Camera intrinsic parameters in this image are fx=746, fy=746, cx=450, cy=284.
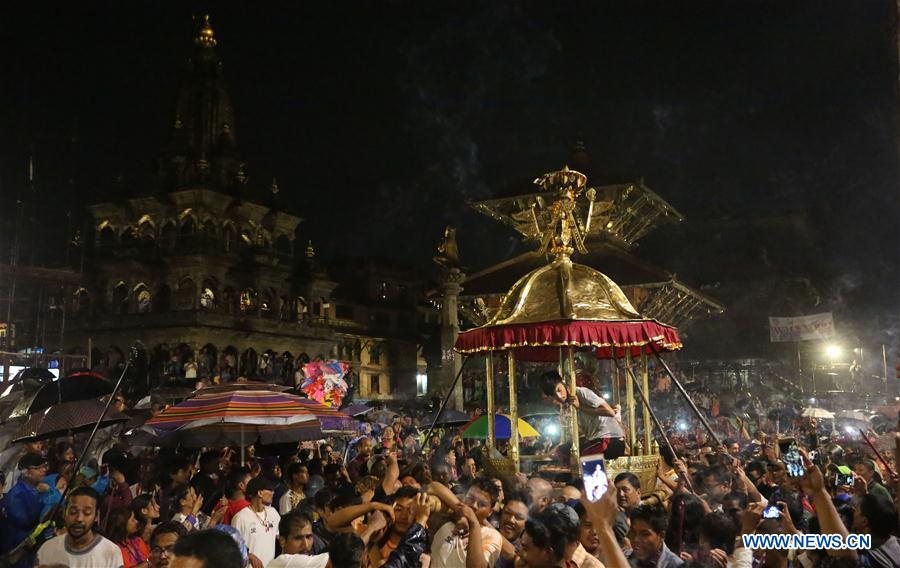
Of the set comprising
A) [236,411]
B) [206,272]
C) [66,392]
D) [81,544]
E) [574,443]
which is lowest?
[81,544]

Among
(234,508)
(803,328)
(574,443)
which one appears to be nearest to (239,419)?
(234,508)

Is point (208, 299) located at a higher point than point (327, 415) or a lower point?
higher

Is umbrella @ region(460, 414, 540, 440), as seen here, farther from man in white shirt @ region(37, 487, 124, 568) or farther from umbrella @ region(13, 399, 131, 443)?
man in white shirt @ region(37, 487, 124, 568)

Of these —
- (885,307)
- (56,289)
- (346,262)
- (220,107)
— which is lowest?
(885,307)

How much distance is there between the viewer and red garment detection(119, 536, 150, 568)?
6435 mm

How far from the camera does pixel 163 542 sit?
19.1ft

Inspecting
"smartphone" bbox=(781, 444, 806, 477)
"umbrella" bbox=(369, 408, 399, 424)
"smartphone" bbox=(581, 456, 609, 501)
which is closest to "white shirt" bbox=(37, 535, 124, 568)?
"smartphone" bbox=(581, 456, 609, 501)

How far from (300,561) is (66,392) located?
22.0ft

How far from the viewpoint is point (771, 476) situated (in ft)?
30.3

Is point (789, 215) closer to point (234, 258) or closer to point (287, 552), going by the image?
point (234, 258)

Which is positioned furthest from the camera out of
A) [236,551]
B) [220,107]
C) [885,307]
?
[220,107]

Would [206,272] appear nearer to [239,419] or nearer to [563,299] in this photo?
[239,419]

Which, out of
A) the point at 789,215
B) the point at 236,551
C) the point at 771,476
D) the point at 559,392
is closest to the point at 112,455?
the point at 559,392

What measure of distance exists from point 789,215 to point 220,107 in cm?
3835
